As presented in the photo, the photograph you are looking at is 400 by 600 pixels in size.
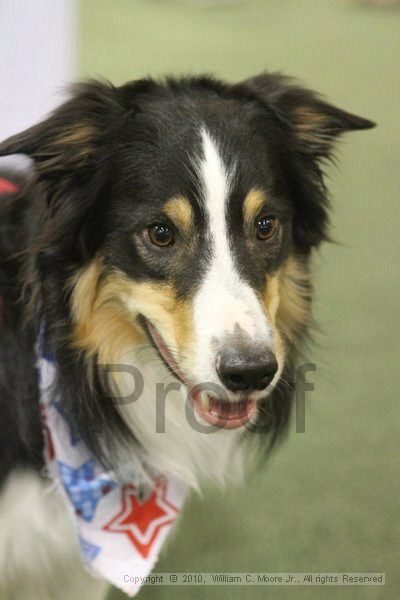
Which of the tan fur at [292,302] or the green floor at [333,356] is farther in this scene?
→ the green floor at [333,356]

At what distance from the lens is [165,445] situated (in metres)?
1.74

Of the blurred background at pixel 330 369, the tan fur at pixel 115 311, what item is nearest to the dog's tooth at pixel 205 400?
the tan fur at pixel 115 311

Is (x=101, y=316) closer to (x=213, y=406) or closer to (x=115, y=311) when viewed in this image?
(x=115, y=311)

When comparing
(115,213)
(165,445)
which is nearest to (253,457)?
(165,445)

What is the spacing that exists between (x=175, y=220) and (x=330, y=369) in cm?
142

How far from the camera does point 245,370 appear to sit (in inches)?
54.3

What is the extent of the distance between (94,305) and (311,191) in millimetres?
542

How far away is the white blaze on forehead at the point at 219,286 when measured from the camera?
55.3 inches

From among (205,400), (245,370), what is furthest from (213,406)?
(245,370)

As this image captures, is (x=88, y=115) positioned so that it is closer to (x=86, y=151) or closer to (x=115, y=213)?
(x=86, y=151)

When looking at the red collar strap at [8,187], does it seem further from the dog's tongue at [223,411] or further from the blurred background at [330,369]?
the blurred background at [330,369]

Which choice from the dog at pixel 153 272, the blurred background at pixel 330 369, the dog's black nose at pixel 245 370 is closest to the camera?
the dog's black nose at pixel 245 370

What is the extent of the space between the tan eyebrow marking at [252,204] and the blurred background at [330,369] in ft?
1.33

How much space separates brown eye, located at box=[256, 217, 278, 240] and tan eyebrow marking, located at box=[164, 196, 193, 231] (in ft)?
0.51
